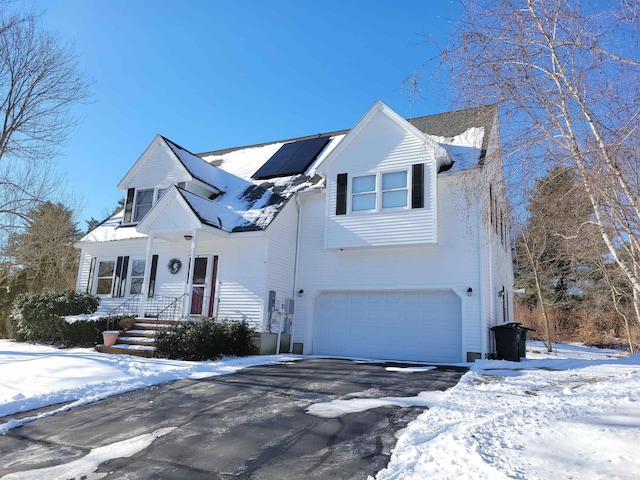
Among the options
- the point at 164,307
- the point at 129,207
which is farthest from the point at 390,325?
the point at 129,207

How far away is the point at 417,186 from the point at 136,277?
1020cm

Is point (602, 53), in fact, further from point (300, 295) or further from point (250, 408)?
point (300, 295)

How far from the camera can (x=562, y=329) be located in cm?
2838

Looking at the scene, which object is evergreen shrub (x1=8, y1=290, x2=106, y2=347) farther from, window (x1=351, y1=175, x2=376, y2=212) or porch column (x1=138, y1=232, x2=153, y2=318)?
window (x1=351, y1=175, x2=376, y2=212)

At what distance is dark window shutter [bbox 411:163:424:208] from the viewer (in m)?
13.0

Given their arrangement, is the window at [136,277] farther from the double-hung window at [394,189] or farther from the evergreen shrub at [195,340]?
the double-hung window at [394,189]

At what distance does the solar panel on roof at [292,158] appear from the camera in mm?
16609

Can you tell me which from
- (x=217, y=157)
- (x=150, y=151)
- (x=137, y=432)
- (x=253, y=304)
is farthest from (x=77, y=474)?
(x=217, y=157)

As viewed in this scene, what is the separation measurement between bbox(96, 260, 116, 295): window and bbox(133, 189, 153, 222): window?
1.95 metres

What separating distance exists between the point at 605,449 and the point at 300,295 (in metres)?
11.6

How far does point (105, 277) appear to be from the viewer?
1686cm

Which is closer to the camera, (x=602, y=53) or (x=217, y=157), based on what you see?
(x=602, y=53)

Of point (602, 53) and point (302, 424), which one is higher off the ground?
point (602, 53)

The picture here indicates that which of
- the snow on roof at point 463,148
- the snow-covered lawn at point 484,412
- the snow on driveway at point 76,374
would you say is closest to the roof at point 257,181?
the snow on roof at point 463,148
